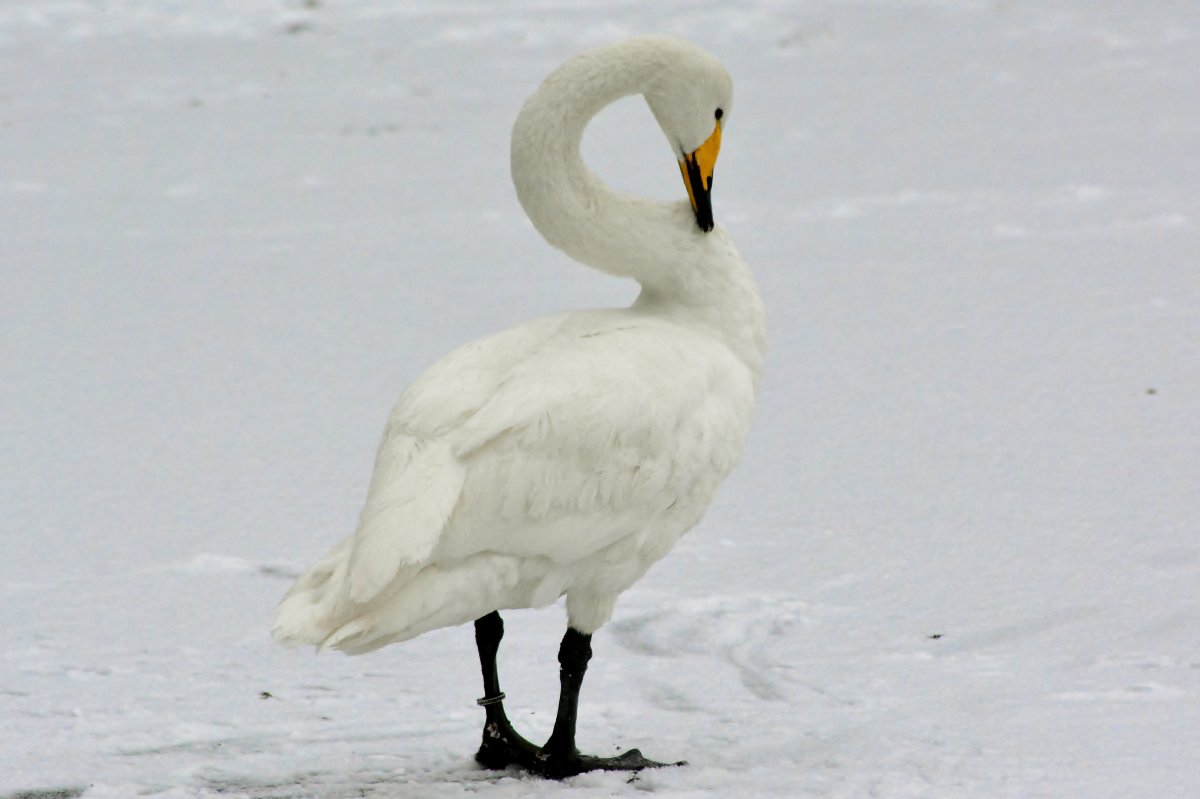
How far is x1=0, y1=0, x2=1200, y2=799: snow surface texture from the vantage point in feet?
11.9

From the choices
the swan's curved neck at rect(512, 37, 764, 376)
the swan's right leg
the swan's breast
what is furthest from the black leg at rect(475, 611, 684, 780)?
the swan's curved neck at rect(512, 37, 764, 376)

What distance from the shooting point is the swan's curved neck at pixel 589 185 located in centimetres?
367

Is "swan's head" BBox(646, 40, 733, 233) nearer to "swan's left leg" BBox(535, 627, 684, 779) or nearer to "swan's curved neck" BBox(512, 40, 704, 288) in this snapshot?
"swan's curved neck" BBox(512, 40, 704, 288)

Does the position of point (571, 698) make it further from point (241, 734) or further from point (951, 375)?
point (951, 375)

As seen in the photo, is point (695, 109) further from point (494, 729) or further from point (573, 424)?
point (494, 729)

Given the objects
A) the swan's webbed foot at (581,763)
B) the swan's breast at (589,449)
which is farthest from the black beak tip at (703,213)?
the swan's webbed foot at (581,763)

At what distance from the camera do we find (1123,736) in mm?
3379

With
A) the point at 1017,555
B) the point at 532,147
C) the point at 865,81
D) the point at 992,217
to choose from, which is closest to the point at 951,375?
the point at 1017,555

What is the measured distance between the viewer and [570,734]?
3496 millimetres

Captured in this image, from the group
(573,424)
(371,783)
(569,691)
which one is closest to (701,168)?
(573,424)

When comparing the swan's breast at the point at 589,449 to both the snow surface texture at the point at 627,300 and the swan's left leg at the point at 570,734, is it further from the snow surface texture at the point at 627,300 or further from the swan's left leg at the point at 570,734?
the snow surface texture at the point at 627,300

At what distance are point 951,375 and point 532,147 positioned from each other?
2572mm

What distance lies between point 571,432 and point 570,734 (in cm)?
64

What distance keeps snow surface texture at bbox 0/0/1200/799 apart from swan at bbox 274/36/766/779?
0.38m
